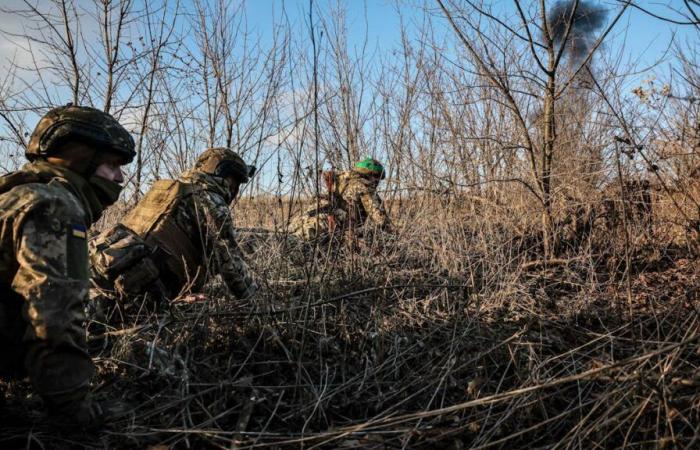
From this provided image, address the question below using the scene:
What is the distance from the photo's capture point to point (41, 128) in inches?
77.2

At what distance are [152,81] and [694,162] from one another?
15.7 ft

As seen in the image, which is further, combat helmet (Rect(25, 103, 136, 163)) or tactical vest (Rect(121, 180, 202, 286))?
tactical vest (Rect(121, 180, 202, 286))

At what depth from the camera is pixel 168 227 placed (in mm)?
3305

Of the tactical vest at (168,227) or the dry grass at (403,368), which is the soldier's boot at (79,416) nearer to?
the dry grass at (403,368)

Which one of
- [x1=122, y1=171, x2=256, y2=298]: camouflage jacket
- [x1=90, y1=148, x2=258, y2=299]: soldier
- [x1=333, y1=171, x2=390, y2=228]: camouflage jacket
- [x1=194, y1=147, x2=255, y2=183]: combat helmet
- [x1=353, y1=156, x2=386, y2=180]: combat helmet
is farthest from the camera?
[x1=353, y1=156, x2=386, y2=180]: combat helmet

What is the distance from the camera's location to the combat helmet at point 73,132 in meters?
1.95

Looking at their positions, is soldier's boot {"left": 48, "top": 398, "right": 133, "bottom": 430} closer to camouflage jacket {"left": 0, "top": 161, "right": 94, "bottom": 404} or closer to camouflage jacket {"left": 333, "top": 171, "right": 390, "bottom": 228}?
camouflage jacket {"left": 0, "top": 161, "right": 94, "bottom": 404}

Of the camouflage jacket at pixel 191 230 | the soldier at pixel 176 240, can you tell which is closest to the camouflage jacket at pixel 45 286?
the soldier at pixel 176 240

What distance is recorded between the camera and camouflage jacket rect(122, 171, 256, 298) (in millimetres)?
3136

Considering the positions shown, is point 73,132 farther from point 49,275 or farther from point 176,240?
point 176,240

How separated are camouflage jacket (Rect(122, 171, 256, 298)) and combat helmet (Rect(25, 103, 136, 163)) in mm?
1077

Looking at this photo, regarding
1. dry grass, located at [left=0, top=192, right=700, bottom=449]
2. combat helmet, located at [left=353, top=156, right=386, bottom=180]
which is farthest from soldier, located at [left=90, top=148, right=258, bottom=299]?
combat helmet, located at [left=353, top=156, right=386, bottom=180]

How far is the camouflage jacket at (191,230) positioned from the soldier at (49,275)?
118cm

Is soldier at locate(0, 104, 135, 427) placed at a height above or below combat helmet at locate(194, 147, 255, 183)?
below
